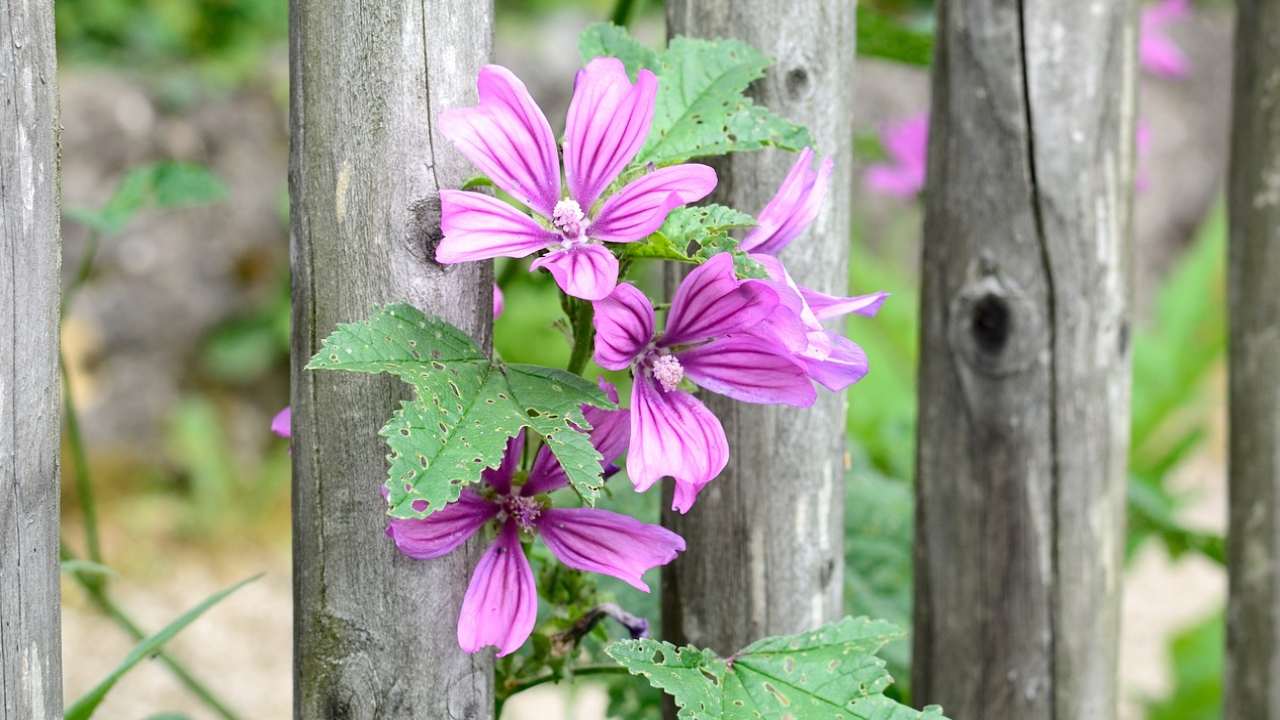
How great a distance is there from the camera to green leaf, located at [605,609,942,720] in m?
0.88

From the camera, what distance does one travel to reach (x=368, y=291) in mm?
913

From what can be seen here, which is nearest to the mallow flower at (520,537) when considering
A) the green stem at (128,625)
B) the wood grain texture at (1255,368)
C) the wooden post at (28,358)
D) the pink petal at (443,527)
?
the pink petal at (443,527)

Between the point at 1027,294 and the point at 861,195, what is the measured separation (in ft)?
11.0

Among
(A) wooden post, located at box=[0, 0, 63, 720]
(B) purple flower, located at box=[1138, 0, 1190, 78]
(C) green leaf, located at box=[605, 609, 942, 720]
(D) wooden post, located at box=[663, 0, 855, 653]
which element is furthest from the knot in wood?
(A) wooden post, located at box=[0, 0, 63, 720]

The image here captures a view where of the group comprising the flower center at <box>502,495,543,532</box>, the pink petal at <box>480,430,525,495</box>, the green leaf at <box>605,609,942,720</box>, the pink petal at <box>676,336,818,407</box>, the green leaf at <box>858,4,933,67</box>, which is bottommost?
the green leaf at <box>605,609,942,720</box>

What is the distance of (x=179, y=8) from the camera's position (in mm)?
4035

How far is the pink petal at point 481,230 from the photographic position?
0.80 m

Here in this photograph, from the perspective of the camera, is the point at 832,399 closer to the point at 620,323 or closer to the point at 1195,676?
the point at 620,323

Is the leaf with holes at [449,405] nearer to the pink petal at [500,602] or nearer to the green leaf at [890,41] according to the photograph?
the pink petal at [500,602]

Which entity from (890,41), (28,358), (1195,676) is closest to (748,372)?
(28,358)

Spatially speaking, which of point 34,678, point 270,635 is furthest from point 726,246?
point 270,635

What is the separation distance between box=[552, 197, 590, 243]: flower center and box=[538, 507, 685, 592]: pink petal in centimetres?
19

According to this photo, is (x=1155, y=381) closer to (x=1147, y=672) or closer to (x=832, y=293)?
(x=1147, y=672)

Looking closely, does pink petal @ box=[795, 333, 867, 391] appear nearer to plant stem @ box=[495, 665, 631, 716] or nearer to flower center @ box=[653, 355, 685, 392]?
flower center @ box=[653, 355, 685, 392]
